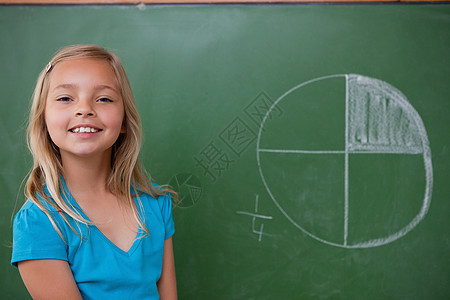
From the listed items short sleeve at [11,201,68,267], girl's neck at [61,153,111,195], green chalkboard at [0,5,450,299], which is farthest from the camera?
green chalkboard at [0,5,450,299]

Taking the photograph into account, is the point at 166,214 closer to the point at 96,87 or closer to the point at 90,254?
the point at 90,254

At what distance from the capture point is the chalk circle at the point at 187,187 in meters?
1.46

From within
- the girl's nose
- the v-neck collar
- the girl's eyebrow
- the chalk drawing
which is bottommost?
the chalk drawing

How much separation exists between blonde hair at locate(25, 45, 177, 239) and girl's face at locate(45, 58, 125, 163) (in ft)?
0.08

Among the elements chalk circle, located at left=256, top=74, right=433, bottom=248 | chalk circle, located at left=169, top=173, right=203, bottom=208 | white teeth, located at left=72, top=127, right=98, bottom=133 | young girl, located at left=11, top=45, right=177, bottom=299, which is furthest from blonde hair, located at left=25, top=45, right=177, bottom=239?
chalk circle, located at left=256, top=74, right=433, bottom=248

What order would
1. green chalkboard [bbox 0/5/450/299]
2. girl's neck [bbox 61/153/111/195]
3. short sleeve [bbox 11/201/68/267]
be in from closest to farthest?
1. short sleeve [bbox 11/201/68/267]
2. girl's neck [bbox 61/153/111/195]
3. green chalkboard [bbox 0/5/450/299]

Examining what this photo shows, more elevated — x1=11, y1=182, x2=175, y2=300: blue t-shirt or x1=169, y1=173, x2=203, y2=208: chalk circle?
x1=169, y1=173, x2=203, y2=208: chalk circle

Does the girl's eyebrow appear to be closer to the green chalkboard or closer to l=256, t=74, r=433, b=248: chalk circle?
the green chalkboard

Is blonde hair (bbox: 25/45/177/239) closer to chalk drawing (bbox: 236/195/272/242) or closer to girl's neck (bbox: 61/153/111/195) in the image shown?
girl's neck (bbox: 61/153/111/195)

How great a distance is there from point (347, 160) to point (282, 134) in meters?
0.25

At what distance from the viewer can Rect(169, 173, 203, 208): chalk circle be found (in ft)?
4.78

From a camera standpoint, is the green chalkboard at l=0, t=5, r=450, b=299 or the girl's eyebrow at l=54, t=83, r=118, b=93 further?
the green chalkboard at l=0, t=5, r=450, b=299

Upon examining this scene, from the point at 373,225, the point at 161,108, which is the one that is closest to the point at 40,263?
the point at 161,108

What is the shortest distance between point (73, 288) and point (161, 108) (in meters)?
0.74
